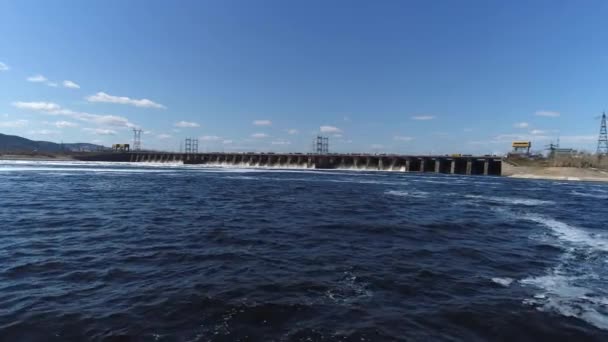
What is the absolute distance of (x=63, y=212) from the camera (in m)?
20.8

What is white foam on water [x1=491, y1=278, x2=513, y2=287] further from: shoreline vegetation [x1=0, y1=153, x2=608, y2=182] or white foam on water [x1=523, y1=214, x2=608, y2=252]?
shoreline vegetation [x1=0, y1=153, x2=608, y2=182]

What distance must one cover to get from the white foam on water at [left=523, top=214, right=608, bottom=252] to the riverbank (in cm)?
6801

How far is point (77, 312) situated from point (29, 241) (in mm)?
8480

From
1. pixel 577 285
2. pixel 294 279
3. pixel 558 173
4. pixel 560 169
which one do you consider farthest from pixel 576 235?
pixel 560 169

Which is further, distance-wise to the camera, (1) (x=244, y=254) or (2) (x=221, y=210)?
(2) (x=221, y=210)

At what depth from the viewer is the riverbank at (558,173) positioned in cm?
7412

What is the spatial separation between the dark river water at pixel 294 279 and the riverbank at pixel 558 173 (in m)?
70.4

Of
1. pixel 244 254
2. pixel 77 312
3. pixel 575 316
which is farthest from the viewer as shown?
pixel 244 254

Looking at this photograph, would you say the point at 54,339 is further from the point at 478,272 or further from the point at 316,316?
the point at 478,272

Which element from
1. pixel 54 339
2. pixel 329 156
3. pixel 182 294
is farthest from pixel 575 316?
pixel 329 156

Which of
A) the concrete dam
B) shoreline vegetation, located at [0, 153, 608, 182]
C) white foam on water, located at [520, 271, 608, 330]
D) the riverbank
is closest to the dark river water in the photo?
white foam on water, located at [520, 271, 608, 330]

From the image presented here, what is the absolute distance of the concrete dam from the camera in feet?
314

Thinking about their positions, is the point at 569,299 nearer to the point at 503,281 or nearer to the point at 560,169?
the point at 503,281

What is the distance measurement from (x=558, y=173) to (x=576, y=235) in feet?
254
